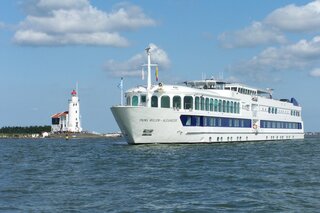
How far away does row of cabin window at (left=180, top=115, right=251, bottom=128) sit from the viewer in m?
65.9

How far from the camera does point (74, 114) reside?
186 m

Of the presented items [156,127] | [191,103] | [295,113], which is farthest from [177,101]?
[295,113]

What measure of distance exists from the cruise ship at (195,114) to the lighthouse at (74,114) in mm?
100249

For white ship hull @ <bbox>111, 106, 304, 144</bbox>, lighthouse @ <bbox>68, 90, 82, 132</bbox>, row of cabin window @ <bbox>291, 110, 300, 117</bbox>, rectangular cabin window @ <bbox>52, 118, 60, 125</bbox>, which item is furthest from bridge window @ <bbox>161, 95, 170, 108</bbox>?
rectangular cabin window @ <bbox>52, 118, 60, 125</bbox>

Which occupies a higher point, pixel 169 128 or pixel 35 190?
pixel 169 128

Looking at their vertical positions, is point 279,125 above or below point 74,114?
below

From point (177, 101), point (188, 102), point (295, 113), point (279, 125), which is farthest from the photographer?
point (295, 113)

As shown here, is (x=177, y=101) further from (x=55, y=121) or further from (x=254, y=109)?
(x=55, y=121)

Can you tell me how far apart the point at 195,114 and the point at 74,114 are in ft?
404

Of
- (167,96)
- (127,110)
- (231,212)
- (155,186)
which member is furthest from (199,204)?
(167,96)

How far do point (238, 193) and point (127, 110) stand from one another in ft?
115

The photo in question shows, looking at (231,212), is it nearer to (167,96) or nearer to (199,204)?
(199,204)

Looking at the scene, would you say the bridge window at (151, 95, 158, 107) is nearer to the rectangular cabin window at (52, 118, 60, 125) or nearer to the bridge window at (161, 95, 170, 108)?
the bridge window at (161, 95, 170, 108)

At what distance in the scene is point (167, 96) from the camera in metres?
65.6
